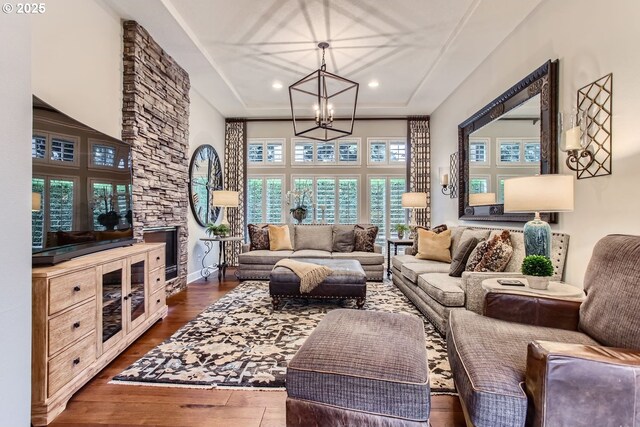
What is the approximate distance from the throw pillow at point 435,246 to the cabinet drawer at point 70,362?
146 inches

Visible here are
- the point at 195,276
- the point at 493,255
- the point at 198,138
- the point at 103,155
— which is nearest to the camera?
the point at 103,155

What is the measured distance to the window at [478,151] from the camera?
160 inches

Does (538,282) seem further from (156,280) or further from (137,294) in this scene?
(156,280)

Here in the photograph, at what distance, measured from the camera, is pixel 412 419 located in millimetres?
1370

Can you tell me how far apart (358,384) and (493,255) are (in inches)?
85.4

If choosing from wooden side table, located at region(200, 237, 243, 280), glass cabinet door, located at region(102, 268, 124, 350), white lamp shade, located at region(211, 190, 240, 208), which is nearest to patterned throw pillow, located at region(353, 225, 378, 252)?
wooden side table, located at region(200, 237, 243, 280)

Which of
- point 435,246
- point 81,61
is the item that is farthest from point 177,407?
point 435,246

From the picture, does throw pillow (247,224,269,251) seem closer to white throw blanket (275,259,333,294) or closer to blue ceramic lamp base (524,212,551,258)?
white throw blanket (275,259,333,294)

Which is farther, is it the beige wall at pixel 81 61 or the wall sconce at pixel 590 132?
the beige wall at pixel 81 61

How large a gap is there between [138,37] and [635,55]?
4.29 m

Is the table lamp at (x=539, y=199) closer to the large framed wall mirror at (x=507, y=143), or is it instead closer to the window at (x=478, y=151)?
the large framed wall mirror at (x=507, y=143)

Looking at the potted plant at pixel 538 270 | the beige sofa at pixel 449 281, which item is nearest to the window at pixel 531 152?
the beige sofa at pixel 449 281

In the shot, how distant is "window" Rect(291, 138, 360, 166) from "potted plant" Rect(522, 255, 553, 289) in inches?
190

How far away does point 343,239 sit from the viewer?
18.6ft
